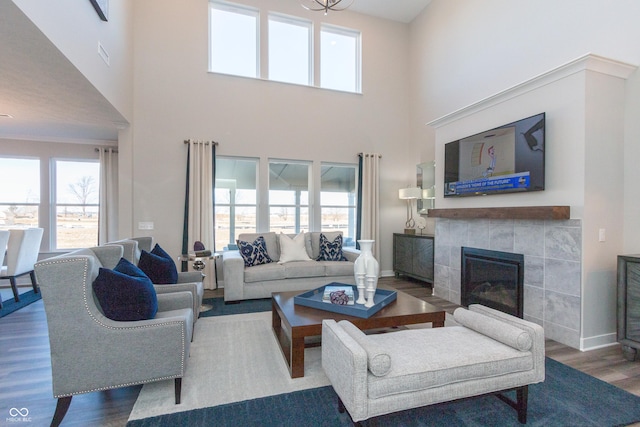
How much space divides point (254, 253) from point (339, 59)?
14.4ft

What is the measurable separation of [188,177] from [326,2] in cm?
340

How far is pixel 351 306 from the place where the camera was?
258 centimetres

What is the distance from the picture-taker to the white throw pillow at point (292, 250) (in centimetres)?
472

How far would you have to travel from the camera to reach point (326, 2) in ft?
10.9

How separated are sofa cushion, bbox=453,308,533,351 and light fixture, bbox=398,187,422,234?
3527 mm

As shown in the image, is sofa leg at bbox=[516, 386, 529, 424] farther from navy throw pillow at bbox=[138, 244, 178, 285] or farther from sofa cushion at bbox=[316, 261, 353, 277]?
navy throw pillow at bbox=[138, 244, 178, 285]

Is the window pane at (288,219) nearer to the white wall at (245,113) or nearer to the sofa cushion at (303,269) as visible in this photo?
the white wall at (245,113)

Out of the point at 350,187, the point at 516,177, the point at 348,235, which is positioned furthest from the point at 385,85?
the point at 516,177

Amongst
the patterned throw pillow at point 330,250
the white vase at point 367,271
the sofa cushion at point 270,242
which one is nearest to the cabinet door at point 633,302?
the white vase at point 367,271

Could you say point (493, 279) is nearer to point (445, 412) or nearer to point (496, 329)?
point (496, 329)

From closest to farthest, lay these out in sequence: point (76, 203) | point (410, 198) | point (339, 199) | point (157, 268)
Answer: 1. point (157, 268)
2. point (76, 203)
3. point (410, 198)
4. point (339, 199)

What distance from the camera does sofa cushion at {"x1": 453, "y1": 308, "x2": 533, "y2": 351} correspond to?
179cm

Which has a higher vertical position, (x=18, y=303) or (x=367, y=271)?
(x=367, y=271)

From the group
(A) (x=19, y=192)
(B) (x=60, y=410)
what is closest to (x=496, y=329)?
(B) (x=60, y=410)
